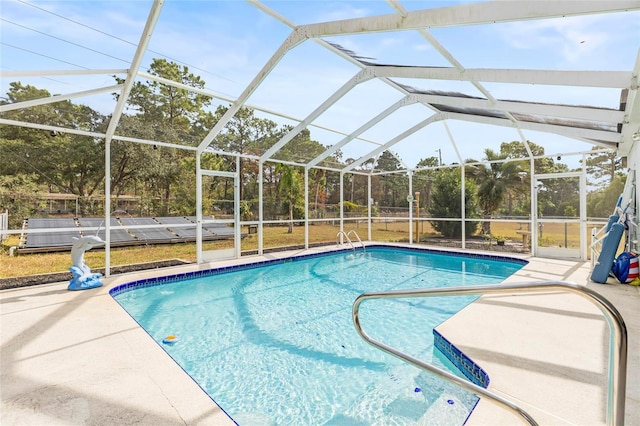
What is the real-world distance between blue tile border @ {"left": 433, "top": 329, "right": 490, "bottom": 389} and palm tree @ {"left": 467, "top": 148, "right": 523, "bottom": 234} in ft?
28.0

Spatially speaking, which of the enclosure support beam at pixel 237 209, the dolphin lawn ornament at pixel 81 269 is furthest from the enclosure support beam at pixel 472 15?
the dolphin lawn ornament at pixel 81 269

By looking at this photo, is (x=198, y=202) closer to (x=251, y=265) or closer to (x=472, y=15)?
(x=251, y=265)

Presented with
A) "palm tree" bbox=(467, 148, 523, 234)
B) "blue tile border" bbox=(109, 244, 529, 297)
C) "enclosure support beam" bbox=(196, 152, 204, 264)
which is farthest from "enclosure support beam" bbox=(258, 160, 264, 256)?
"palm tree" bbox=(467, 148, 523, 234)

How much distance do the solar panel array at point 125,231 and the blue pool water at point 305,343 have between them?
58.3 inches

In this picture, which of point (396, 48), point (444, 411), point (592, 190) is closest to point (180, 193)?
point (396, 48)

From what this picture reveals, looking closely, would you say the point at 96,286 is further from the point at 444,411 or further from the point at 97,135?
the point at 444,411

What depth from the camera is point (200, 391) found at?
2541 mm

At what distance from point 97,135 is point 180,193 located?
230 centimetres

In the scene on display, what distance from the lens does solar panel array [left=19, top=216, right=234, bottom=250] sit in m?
5.93

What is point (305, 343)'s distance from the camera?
Result: 3.93m

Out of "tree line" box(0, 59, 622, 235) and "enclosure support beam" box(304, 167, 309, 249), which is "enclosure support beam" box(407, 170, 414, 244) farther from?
"enclosure support beam" box(304, 167, 309, 249)

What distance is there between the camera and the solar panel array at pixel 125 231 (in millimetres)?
5926

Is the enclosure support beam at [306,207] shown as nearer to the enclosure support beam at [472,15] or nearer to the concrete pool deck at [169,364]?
the enclosure support beam at [472,15]

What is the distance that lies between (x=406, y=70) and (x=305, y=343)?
4.40 meters
